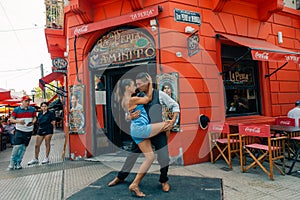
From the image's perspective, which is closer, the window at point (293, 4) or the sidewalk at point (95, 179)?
the sidewalk at point (95, 179)

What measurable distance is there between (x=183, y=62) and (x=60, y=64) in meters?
4.14

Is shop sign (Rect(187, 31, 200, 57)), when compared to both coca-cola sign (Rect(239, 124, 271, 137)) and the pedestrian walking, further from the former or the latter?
the pedestrian walking

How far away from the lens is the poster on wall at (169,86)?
17.2ft

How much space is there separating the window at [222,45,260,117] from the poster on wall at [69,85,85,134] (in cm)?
412

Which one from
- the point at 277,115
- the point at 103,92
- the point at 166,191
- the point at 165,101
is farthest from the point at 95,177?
the point at 277,115

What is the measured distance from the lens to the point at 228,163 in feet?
15.6

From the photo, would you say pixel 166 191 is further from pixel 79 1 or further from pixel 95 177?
pixel 79 1

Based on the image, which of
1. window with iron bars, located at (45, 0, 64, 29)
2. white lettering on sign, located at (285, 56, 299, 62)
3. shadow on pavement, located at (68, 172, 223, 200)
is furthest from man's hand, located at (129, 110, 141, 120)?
window with iron bars, located at (45, 0, 64, 29)

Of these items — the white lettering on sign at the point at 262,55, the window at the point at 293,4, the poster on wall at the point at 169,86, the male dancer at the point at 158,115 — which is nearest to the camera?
the male dancer at the point at 158,115

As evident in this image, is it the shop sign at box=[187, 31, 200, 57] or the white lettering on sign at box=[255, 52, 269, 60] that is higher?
the shop sign at box=[187, 31, 200, 57]

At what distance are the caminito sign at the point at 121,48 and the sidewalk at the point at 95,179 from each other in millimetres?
2736

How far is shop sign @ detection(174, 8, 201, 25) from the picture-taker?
539 centimetres

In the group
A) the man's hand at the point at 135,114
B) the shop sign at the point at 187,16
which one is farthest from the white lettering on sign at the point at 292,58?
the man's hand at the point at 135,114

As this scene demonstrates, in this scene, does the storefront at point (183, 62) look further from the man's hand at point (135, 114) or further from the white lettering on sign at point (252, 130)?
the man's hand at point (135, 114)
